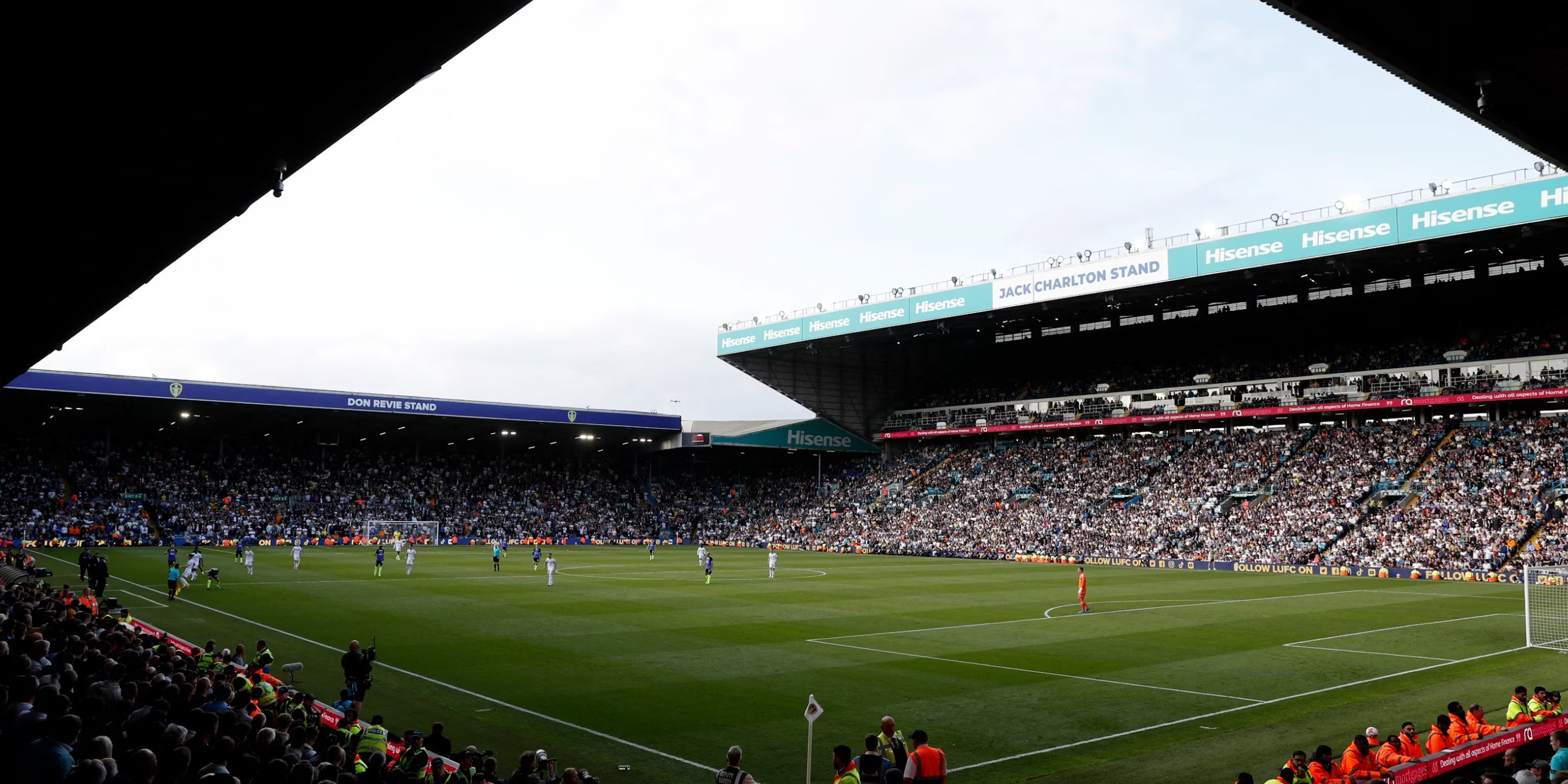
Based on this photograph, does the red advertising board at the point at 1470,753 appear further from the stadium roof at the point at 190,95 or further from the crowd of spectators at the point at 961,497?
the crowd of spectators at the point at 961,497

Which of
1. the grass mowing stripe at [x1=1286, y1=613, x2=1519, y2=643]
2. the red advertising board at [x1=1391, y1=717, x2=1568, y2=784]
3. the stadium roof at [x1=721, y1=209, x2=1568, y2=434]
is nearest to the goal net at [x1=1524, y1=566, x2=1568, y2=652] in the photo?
the grass mowing stripe at [x1=1286, y1=613, x2=1519, y2=643]

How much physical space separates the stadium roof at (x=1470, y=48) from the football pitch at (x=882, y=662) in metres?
8.82

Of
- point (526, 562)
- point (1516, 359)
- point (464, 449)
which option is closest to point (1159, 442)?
point (1516, 359)

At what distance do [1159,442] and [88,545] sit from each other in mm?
66020

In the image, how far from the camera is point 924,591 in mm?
38531

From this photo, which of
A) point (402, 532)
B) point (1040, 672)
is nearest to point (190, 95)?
point (1040, 672)

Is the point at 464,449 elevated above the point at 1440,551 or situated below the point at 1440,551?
above

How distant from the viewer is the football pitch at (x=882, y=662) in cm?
1524

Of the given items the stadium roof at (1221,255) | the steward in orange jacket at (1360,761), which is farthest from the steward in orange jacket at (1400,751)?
the stadium roof at (1221,255)

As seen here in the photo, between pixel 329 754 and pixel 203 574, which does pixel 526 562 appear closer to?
pixel 203 574

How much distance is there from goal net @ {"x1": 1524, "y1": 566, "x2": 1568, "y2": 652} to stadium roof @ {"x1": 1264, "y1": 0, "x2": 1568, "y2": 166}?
2012 cm

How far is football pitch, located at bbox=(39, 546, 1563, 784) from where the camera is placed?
50.0 feet

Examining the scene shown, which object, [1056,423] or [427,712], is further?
[1056,423]

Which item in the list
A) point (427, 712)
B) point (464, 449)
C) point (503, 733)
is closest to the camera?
point (503, 733)
